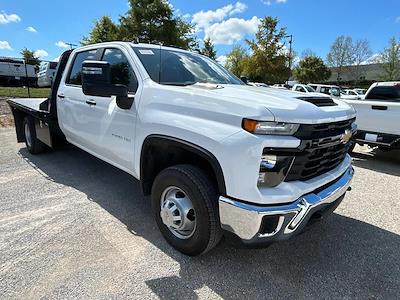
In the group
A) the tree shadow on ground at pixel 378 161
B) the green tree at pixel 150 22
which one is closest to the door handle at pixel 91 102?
the tree shadow on ground at pixel 378 161

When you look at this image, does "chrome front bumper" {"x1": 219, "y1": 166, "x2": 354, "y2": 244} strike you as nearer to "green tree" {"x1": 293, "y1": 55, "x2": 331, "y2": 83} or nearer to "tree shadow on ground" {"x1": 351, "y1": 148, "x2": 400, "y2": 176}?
"tree shadow on ground" {"x1": 351, "y1": 148, "x2": 400, "y2": 176}

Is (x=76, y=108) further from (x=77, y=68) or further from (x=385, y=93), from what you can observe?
(x=385, y=93)

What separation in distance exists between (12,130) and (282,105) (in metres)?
8.61

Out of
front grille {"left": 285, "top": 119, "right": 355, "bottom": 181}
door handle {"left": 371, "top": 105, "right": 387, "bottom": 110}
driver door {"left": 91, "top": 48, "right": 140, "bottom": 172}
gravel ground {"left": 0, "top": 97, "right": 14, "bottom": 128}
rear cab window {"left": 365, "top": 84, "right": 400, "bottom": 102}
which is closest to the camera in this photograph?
front grille {"left": 285, "top": 119, "right": 355, "bottom": 181}

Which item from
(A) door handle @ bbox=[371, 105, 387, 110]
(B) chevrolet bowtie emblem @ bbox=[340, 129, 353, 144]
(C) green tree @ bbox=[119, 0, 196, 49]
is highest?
(C) green tree @ bbox=[119, 0, 196, 49]

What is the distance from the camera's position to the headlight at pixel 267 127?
7.49 feet

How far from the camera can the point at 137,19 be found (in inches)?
987

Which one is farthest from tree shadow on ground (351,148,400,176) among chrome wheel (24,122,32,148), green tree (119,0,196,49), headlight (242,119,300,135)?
green tree (119,0,196,49)

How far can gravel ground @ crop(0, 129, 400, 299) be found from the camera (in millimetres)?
2514

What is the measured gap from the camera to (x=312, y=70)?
4934 cm

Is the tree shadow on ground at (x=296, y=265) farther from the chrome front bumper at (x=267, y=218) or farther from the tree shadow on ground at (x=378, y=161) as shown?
the tree shadow on ground at (x=378, y=161)

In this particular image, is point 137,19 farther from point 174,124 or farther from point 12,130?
point 174,124

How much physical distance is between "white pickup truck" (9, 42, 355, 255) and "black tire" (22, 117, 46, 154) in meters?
2.80

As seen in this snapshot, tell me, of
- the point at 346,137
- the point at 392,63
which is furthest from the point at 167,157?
the point at 392,63
